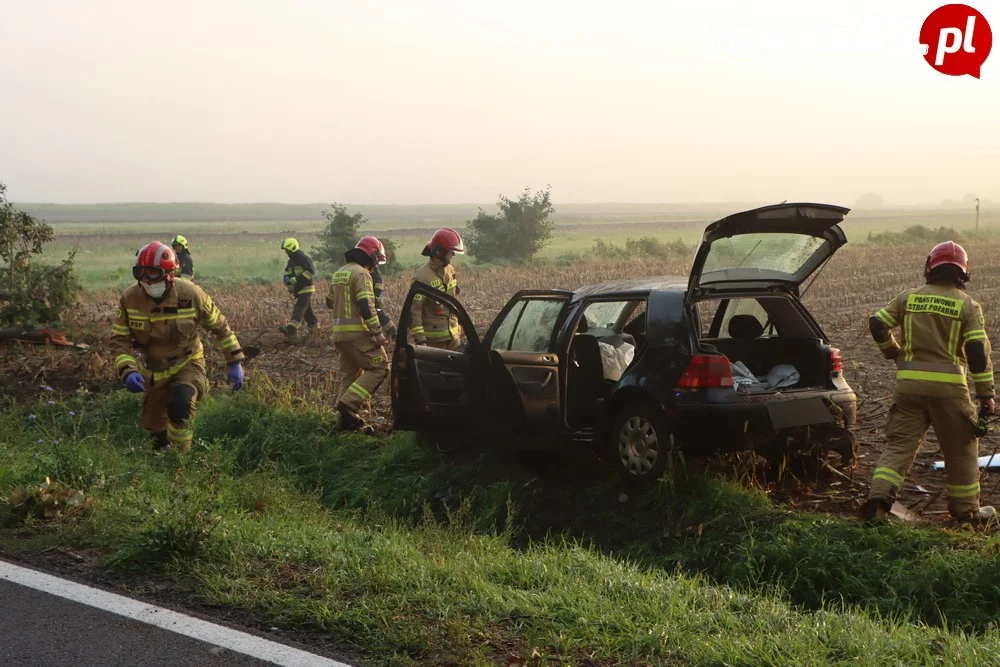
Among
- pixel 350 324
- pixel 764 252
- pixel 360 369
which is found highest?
pixel 764 252

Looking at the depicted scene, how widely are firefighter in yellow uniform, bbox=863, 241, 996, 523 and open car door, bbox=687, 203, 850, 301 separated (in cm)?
81

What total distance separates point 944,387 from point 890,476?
669 millimetres

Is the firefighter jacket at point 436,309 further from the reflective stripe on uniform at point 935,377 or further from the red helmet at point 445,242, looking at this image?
the reflective stripe on uniform at point 935,377

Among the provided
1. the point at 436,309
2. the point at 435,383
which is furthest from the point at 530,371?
the point at 436,309

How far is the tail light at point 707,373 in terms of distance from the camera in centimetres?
699

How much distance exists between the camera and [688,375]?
23.1ft

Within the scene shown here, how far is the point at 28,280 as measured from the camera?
14078 millimetres

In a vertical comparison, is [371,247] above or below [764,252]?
below

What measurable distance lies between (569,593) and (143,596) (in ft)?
6.96

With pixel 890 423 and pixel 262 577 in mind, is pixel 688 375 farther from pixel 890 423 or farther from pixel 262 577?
pixel 262 577

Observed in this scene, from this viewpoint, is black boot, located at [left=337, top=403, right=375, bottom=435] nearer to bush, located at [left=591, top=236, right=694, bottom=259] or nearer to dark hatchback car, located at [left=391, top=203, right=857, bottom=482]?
dark hatchback car, located at [left=391, top=203, right=857, bottom=482]

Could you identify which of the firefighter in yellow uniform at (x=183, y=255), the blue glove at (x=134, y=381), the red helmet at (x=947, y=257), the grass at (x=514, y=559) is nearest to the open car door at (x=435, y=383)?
the grass at (x=514, y=559)

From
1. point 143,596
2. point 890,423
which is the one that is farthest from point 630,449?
point 143,596

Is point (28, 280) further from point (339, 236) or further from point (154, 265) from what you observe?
point (339, 236)
